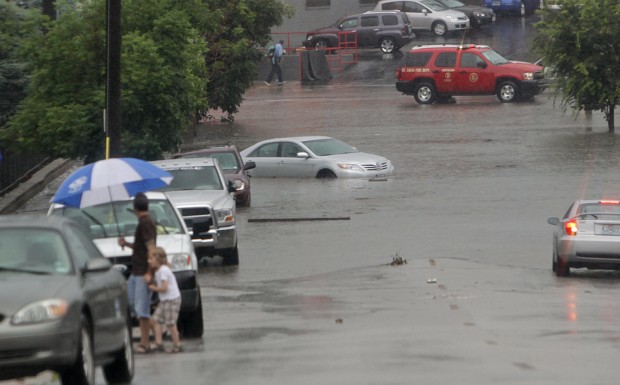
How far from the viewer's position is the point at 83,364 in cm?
1004

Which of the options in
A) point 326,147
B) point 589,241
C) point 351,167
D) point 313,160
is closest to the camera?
point 589,241

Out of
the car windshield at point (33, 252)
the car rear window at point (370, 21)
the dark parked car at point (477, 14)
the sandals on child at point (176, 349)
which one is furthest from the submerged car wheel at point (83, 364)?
the dark parked car at point (477, 14)

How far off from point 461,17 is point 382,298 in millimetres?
46584

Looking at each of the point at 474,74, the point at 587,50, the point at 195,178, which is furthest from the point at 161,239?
the point at 474,74

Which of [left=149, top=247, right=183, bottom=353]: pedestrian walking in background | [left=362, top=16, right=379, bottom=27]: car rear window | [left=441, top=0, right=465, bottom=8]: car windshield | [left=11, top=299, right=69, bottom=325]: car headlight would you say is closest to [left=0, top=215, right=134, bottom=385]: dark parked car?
[left=11, top=299, right=69, bottom=325]: car headlight

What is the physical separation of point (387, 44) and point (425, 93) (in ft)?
41.0

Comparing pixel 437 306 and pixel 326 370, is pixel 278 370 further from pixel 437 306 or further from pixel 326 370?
pixel 437 306

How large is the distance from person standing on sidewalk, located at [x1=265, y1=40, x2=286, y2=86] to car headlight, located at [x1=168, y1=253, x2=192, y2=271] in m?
45.3

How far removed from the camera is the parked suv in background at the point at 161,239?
14.2 metres

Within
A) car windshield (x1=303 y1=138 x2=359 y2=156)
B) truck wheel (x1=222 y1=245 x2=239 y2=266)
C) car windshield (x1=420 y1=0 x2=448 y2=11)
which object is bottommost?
truck wheel (x1=222 y1=245 x2=239 y2=266)

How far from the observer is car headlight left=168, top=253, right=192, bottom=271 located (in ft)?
47.0

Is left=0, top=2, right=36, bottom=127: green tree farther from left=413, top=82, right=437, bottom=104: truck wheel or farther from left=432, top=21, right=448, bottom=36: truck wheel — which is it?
left=432, top=21, right=448, bottom=36: truck wheel

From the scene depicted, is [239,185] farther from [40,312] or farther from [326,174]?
[40,312]

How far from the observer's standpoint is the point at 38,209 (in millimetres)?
27906
